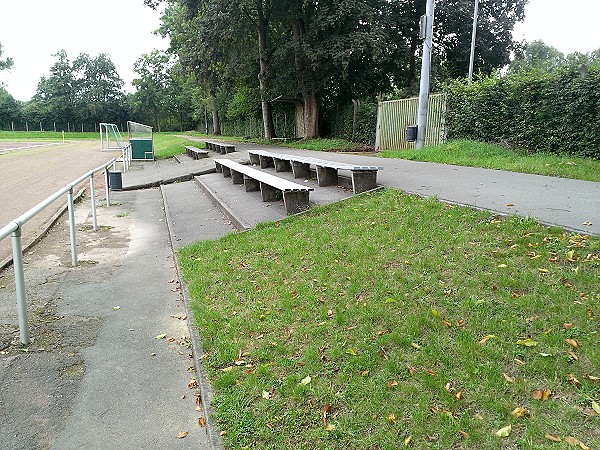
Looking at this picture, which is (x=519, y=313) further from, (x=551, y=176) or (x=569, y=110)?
(x=569, y=110)

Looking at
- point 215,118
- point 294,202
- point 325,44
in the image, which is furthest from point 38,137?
point 294,202

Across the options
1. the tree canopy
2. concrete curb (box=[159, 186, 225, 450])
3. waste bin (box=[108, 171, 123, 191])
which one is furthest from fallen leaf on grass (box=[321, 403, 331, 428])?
the tree canopy

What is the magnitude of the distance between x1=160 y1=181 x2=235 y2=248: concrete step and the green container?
11.9 m

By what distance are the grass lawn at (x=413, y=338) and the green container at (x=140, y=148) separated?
1992cm

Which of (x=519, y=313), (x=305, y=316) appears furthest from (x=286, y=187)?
(x=519, y=313)

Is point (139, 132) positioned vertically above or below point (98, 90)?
below

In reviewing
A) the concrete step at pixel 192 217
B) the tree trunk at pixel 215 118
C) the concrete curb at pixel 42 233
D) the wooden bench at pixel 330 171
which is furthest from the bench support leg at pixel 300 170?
the tree trunk at pixel 215 118

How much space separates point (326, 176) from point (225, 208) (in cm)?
196

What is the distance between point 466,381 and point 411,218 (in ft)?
10.2

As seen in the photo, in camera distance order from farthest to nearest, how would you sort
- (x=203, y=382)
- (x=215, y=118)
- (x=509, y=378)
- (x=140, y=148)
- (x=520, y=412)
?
(x=215, y=118)
(x=140, y=148)
(x=203, y=382)
(x=509, y=378)
(x=520, y=412)

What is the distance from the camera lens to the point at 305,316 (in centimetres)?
411

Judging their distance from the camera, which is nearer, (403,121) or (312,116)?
(403,121)

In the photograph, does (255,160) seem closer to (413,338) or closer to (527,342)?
(413,338)

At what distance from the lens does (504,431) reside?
2.56m
